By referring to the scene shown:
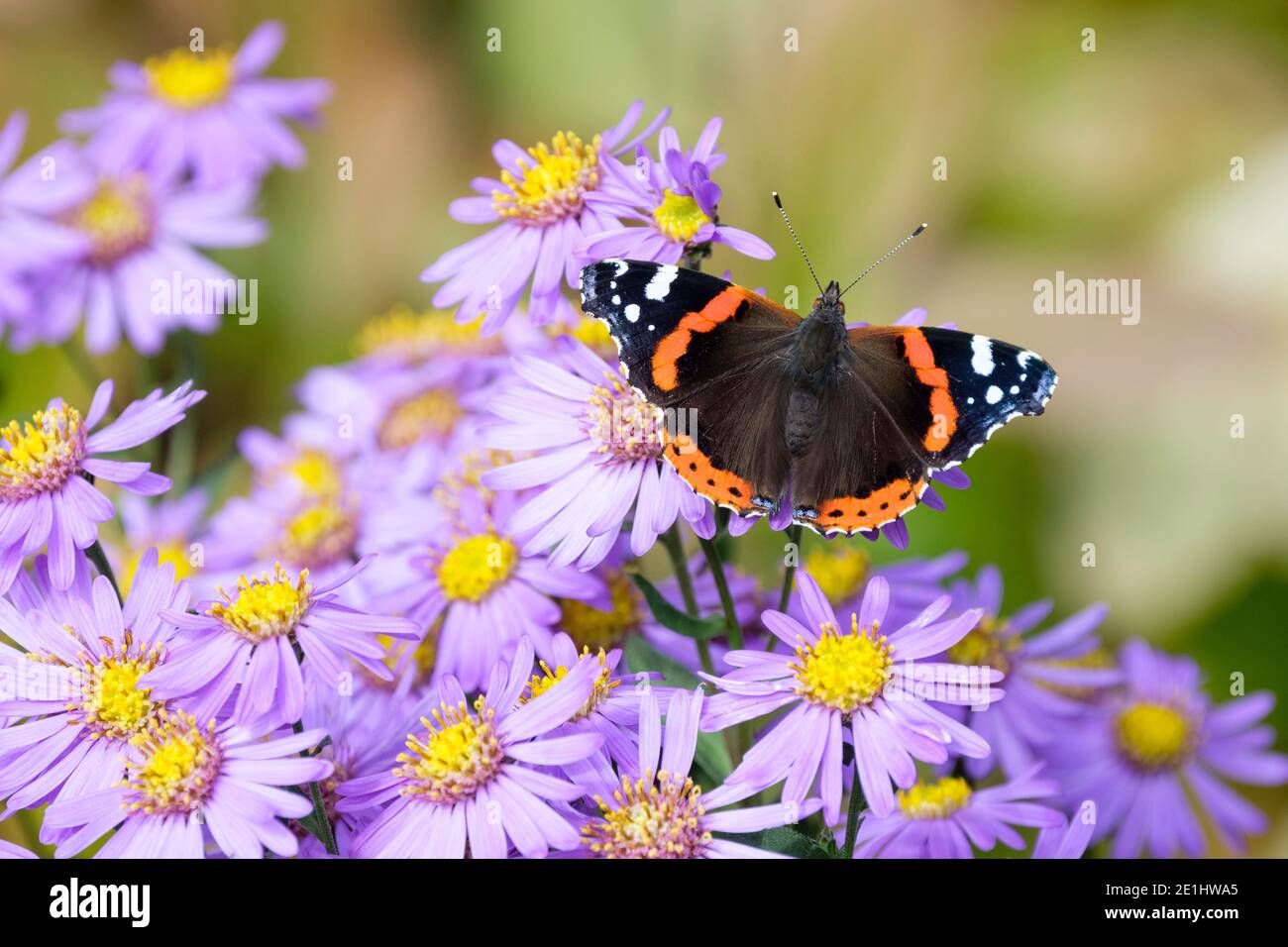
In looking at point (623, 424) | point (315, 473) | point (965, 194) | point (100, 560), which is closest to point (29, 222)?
point (315, 473)

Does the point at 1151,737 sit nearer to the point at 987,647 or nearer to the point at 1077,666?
the point at 1077,666

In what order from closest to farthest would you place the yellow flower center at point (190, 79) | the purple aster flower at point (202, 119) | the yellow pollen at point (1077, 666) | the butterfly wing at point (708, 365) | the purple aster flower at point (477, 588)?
the butterfly wing at point (708, 365), the purple aster flower at point (477, 588), the yellow pollen at point (1077, 666), the purple aster flower at point (202, 119), the yellow flower center at point (190, 79)

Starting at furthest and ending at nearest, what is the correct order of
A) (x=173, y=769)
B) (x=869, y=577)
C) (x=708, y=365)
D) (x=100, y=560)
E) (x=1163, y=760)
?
(x=1163, y=760), (x=869, y=577), (x=708, y=365), (x=100, y=560), (x=173, y=769)

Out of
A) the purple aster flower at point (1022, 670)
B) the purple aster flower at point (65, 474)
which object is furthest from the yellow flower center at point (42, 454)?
the purple aster flower at point (1022, 670)

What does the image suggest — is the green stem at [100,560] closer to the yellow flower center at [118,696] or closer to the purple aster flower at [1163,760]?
the yellow flower center at [118,696]

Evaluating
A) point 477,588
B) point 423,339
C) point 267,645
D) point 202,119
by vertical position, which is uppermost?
point 202,119
